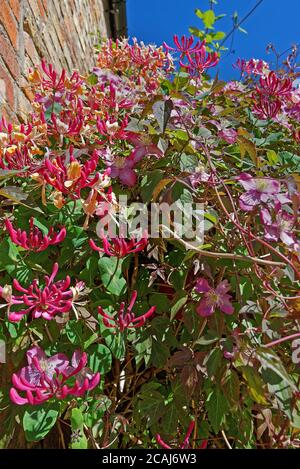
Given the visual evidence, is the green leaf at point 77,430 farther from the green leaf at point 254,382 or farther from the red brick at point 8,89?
the red brick at point 8,89

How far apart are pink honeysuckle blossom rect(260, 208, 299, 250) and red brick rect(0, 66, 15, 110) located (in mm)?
1019

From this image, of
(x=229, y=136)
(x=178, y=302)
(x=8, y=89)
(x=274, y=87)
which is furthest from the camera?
(x=8, y=89)

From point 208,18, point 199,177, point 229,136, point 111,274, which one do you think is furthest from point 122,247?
point 208,18

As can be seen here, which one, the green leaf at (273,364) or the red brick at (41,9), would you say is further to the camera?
the red brick at (41,9)

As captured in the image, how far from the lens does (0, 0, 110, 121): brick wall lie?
1575 millimetres

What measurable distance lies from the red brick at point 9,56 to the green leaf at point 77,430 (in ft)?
3.95

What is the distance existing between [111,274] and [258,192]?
1.10 feet

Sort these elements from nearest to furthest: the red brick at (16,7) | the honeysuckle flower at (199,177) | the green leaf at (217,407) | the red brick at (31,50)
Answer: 1. the green leaf at (217,407)
2. the honeysuckle flower at (199,177)
3. the red brick at (16,7)
4. the red brick at (31,50)

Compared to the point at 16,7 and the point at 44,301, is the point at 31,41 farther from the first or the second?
the point at 44,301

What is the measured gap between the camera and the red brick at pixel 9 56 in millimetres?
1544

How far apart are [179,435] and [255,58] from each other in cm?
164

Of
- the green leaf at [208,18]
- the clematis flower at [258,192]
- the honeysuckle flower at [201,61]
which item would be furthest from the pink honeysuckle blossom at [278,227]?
the green leaf at [208,18]

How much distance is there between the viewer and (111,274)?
871 mm

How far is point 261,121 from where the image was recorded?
147cm
